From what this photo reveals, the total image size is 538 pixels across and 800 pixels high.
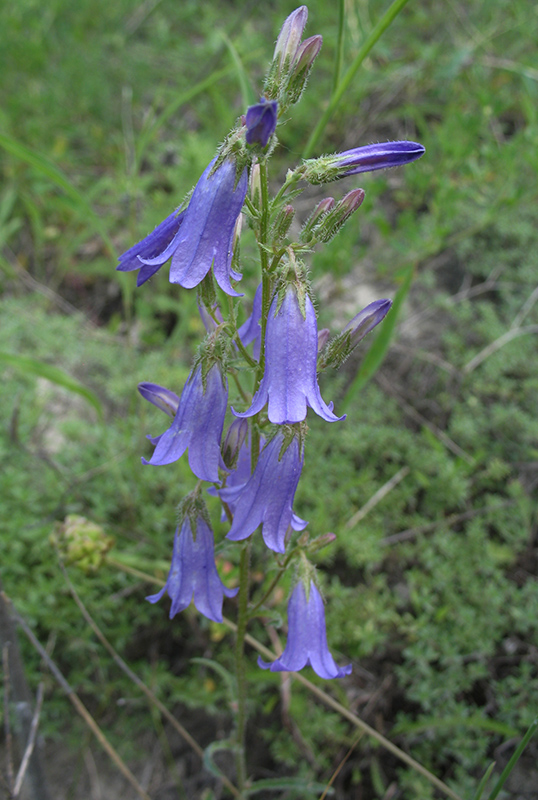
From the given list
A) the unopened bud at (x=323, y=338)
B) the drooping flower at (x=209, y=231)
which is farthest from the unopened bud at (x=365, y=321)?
the drooping flower at (x=209, y=231)

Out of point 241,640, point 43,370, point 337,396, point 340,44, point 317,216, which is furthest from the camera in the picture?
point 337,396

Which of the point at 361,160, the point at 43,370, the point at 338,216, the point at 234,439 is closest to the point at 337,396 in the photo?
the point at 43,370

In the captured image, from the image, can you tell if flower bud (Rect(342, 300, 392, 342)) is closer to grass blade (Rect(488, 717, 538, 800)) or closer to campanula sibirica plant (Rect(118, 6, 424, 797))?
campanula sibirica plant (Rect(118, 6, 424, 797))

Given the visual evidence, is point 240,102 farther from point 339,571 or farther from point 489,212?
point 339,571

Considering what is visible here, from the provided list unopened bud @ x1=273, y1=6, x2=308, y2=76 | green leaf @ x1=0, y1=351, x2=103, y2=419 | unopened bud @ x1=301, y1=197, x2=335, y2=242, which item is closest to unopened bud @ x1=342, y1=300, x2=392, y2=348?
unopened bud @ x1=301, y1=197, x2=335, y2=242

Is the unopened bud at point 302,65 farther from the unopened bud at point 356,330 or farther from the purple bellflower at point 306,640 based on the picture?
the purple bellflower at point 306,640

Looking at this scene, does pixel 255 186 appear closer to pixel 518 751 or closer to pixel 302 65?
pixel 302 65
